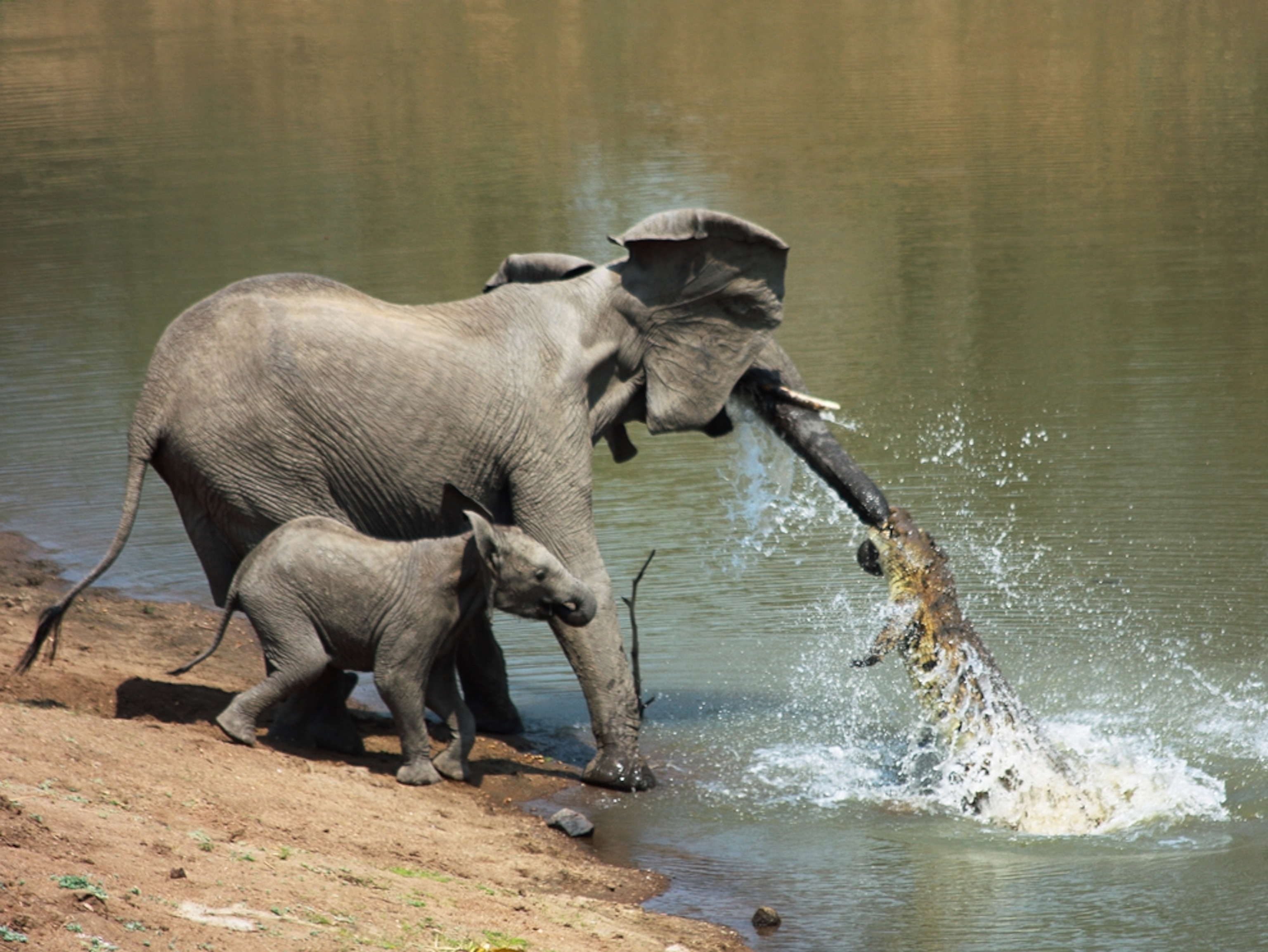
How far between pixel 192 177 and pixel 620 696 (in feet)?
79.5

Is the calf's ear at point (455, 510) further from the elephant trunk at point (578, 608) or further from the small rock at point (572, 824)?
the small rock at point (572, 824)

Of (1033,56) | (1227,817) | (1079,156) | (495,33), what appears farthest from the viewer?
(495,33)

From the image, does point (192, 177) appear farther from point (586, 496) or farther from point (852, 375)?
point (586, 496)

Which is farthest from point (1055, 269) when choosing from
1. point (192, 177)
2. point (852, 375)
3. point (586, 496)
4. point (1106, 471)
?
point (192, 177)

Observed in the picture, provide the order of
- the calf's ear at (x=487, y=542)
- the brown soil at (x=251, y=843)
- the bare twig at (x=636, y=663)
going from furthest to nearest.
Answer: the bare twig at (x=636, y=663), the calf's ear at (x=487, y=542), the brown soil at (x=251, y=843)

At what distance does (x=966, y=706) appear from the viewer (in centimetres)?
870

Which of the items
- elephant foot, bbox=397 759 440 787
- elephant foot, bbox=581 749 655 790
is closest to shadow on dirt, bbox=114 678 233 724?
elephant foot, bbox=397 759 440 787

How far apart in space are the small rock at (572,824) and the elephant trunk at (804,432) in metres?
2.09

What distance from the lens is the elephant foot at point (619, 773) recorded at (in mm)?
8820

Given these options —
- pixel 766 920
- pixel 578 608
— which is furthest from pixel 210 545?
pixel 766 920

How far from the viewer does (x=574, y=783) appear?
902 cm

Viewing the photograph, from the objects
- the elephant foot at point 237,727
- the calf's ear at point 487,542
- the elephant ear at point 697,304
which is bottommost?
the elephant foot at point 237,727

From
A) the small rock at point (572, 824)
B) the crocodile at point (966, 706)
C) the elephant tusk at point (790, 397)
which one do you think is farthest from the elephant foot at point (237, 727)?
the elephant tusk at point (790, 397)

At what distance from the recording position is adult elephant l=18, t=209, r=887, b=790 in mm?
8578
